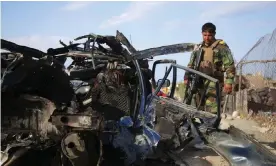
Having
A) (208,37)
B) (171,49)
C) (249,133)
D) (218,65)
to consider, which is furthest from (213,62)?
(249,133)

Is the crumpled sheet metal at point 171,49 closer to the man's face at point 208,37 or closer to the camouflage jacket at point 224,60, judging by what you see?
the camouflage jacket at point 224,60

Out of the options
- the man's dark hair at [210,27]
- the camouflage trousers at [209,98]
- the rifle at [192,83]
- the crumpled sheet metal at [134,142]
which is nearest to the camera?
the crumpled sheet metal at [134,142]

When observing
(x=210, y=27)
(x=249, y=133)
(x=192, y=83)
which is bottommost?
(x=249, y=133)

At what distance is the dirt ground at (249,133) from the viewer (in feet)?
13.9

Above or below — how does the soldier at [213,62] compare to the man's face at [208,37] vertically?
below

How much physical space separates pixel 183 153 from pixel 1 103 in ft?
7.20

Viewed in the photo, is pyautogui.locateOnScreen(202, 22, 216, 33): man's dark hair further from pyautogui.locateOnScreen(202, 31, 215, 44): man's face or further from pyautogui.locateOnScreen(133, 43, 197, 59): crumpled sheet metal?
pyautogui.locateOnScreen(133, 43, 197, 59): crumpled sheet metal

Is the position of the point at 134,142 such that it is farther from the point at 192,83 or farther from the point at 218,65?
the point at 218,65

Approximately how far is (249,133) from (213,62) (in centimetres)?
285

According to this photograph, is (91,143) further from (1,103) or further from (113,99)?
(113,99)

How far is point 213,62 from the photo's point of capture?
5.59m

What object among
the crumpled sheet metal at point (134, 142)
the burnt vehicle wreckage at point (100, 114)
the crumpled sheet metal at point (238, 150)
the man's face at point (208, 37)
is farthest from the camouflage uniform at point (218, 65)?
the crumpled sheet metal at point (134, 142)

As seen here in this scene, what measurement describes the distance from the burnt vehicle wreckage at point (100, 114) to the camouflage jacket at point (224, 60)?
24.8 inches

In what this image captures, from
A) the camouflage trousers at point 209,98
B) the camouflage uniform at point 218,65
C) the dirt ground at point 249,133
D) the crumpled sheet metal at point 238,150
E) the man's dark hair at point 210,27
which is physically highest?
the man's dark hair at point 210,27
